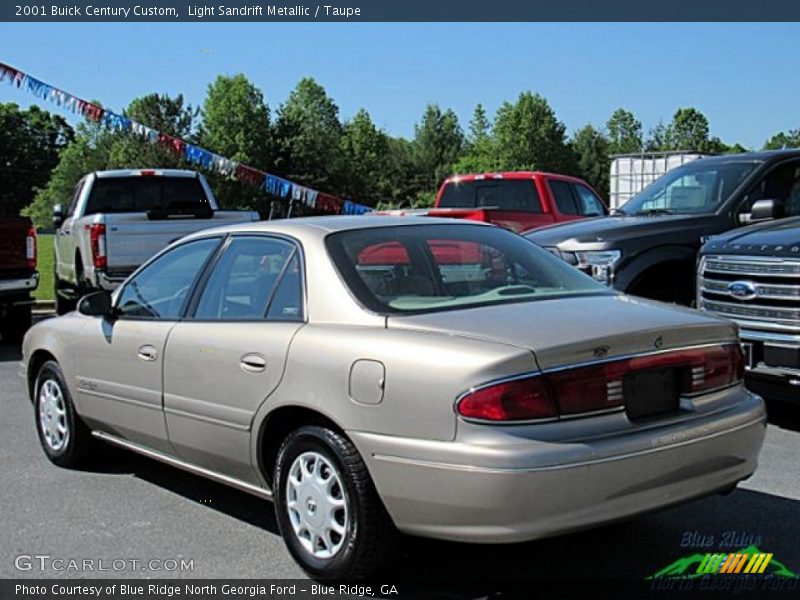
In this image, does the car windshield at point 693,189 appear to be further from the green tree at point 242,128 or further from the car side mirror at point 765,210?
the green tree at point 242,128

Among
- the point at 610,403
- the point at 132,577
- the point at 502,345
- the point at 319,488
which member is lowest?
the point at 132,577

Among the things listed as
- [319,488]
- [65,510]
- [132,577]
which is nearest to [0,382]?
[65,510]

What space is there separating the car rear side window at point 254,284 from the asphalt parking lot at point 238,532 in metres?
1.07

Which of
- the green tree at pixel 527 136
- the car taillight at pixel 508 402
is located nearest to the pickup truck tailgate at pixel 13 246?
the car taillight at pixel 508 402

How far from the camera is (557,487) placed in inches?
129

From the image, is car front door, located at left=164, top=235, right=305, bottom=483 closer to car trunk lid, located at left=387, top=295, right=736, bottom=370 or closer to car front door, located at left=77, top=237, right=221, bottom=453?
car front door, located at left=77, top=237, right=221, bottom=453

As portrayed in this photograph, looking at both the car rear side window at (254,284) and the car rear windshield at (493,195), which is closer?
the car rear side window at (254,284)

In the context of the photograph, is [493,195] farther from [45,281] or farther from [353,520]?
[45,281]

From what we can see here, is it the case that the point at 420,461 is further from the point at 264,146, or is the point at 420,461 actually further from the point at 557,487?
the point at 264,146

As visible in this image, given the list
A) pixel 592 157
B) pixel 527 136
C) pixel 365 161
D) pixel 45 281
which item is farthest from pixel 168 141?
pixel 592 157

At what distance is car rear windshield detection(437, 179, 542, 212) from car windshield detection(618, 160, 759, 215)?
4.33 metres

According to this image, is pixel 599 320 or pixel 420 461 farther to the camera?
pixel 599 320

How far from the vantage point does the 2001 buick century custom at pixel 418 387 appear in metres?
3.34

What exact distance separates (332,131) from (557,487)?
3339 inches
